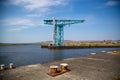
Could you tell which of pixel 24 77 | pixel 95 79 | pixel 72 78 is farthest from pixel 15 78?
pixel 95 79

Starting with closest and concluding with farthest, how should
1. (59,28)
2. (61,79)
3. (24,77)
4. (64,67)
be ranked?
(61,79)
(24,77)
(64,67)
(59,28)

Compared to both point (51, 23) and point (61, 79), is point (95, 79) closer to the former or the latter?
point (61, 79)

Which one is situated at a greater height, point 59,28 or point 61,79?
point 59,28

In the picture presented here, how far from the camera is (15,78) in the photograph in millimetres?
8414

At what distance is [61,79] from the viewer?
798 cm

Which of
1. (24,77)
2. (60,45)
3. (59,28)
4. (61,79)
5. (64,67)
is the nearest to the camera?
(61,79)

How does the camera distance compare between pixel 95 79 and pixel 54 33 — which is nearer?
pixel 95 79

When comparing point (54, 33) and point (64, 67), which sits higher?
point (54, 33)

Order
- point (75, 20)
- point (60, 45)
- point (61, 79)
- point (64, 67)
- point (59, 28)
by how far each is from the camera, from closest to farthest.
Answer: point (61, 79) < point (64, 67) < point (75, 20) < point (59, 28) < point (60, 45)

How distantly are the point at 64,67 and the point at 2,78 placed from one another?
4.05 m

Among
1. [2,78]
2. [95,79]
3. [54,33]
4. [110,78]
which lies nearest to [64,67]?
[95,79]

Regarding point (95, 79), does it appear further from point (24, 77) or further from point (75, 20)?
point (75, 20)

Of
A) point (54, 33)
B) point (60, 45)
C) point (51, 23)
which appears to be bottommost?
point (60, 45)

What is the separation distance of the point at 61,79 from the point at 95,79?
1985 mm
